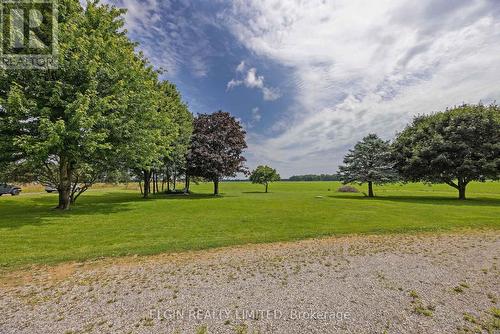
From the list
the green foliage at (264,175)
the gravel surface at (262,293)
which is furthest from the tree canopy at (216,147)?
the gravel surface at (262,293)

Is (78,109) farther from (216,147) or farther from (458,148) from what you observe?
(458,148)

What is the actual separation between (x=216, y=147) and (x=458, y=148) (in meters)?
28.3

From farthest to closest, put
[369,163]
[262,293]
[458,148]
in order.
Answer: [369,163] < [458,148] < [262,293]

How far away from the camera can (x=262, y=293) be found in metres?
5.24

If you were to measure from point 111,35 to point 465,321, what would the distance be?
77.0ft

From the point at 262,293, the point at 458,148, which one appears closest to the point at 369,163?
the point at 458,148

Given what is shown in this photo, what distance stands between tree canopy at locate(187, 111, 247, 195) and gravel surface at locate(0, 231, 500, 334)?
2398 cm

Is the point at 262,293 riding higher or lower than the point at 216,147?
lower

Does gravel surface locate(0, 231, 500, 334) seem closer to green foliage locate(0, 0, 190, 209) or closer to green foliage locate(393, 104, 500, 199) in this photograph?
green foliage locate(0, 0, 190, 209)

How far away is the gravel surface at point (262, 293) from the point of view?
415cm

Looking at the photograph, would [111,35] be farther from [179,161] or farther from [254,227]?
[254,227]

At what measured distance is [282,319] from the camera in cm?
432

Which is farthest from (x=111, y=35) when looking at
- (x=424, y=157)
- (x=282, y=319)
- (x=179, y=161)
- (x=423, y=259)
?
(x=424, y=157)

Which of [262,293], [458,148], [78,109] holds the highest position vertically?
[78,109]
